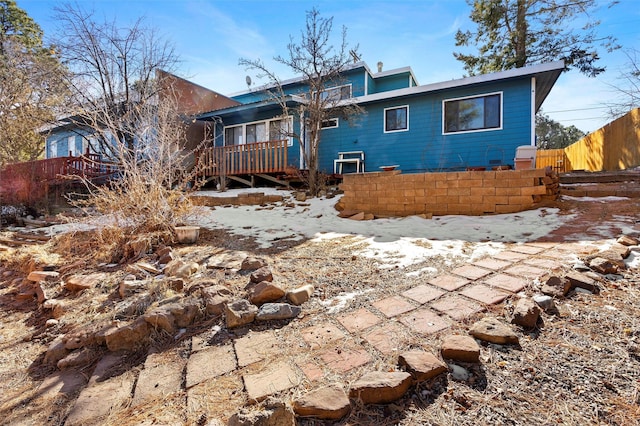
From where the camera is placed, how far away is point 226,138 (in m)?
11.3

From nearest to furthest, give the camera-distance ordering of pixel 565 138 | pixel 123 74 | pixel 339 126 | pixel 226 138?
pixel 123 74 < pixel 339 126 < pixel 226 138 < pixel 565 138

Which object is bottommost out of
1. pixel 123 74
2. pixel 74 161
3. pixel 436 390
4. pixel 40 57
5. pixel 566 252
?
pixel 436 390

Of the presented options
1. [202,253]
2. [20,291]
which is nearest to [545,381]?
[202,253]

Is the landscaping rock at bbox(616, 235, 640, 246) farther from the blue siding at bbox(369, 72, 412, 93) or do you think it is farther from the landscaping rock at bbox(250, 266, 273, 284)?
the blue siding at bbox(369, 72, 412, 93)

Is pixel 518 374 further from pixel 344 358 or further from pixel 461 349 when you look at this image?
pixel 344 358

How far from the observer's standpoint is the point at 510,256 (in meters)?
2.68

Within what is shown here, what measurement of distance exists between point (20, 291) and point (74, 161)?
300 inches

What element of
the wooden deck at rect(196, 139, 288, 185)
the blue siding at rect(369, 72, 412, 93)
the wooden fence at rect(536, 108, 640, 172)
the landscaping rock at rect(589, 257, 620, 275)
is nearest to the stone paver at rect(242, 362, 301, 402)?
the landscaping rock at rect(589, 257, 620, 275)

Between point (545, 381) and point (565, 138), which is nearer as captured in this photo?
point (545, 381)

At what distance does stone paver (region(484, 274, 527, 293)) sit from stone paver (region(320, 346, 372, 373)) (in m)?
1.19

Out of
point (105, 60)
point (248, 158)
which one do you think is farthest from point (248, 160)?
point (105, 60)

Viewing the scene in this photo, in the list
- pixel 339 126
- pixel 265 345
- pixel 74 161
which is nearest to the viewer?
pixel 265 345

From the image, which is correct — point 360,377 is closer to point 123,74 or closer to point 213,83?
point 123,74

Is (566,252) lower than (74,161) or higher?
lower
